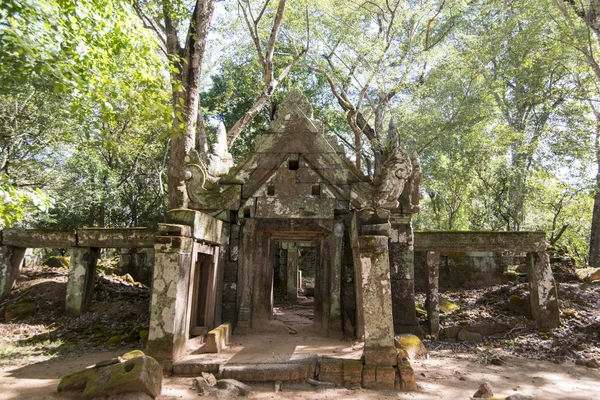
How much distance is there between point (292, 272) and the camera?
46.3 ft

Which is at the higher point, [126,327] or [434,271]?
[434,271]

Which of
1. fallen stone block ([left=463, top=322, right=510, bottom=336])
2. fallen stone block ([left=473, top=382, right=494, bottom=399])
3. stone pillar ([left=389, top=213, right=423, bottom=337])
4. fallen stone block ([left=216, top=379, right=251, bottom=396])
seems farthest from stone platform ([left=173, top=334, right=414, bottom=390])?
fallen stone block ([left=463, top=322, right=510, bottom=336])

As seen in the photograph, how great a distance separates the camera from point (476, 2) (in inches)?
774

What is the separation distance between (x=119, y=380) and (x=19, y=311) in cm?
694

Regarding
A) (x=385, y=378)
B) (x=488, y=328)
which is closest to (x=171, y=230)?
(x=385, y=378)

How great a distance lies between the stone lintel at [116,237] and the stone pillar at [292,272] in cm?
607

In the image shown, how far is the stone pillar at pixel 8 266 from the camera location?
964 centimetres

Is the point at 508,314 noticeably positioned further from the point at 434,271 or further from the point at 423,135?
the point at 423,135

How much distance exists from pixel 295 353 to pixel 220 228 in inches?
97.6

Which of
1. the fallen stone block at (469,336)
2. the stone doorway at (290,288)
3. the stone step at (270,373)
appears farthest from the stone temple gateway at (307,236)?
the stone doorway at (290,288)

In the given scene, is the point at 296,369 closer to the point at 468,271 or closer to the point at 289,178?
the point at 289,178

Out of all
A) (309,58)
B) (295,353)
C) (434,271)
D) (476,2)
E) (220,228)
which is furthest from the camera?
(476,2)

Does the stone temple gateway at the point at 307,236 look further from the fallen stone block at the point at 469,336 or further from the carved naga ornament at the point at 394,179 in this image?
the fallen stone block at the point at 469,336

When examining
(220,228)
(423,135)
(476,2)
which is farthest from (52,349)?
(476,2)
